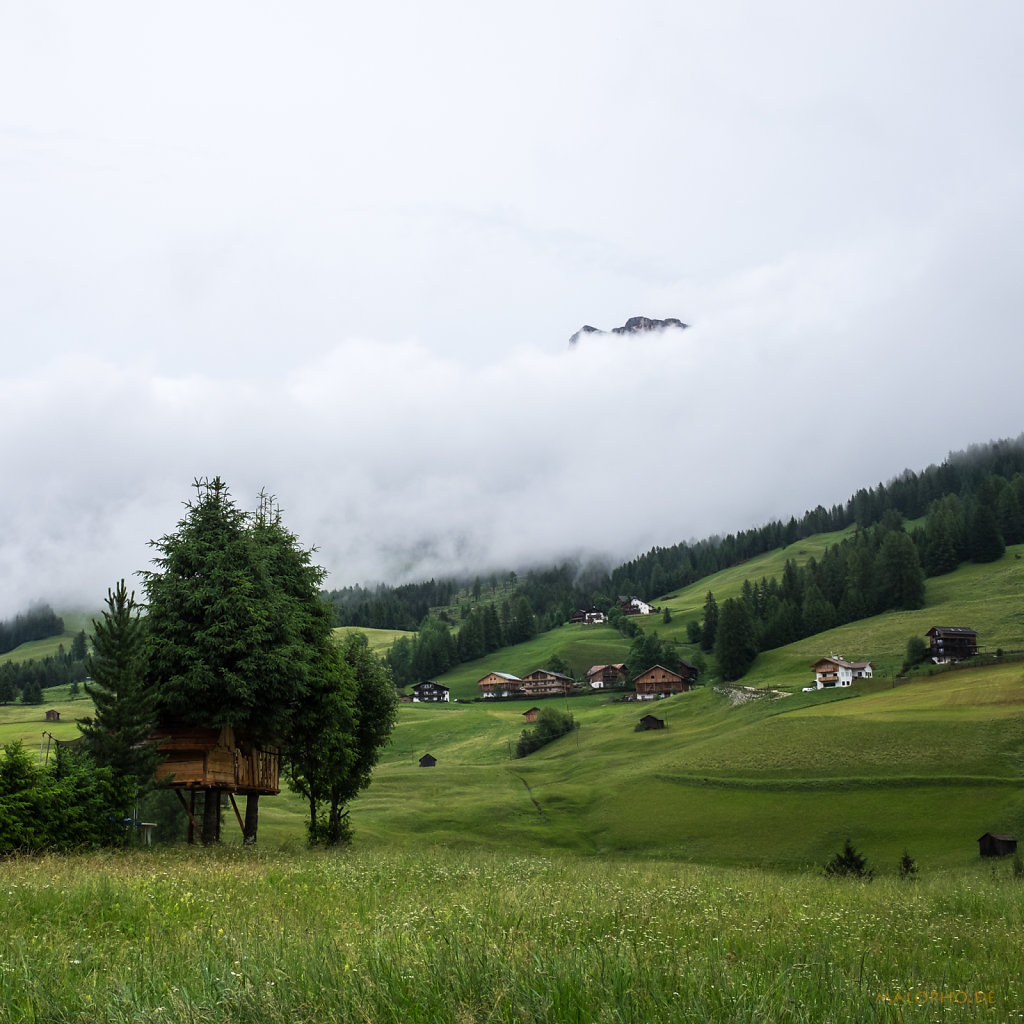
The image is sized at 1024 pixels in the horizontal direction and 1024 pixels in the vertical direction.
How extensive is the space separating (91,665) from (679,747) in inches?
3814

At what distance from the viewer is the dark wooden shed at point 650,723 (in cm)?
14012

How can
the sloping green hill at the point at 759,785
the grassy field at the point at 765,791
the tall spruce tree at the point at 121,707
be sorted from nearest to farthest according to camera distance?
the tall spruce tree at the point at 121,707
the grassy field at the point at 765,791
the sloping green hill at the point at 759,785

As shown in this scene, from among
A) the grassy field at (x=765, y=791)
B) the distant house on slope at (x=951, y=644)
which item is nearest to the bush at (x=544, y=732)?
the grassy field at (x=765, y=791)

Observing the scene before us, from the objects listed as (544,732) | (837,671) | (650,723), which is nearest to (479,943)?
(650,723)

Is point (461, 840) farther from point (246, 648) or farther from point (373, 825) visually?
point (246, 648)

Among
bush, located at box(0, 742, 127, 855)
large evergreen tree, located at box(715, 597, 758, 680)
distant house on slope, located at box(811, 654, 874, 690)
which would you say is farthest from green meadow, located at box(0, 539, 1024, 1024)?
large evergreen tree, located at box(715, 597, 758, 680)

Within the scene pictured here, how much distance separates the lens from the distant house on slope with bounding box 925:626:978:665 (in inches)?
5556

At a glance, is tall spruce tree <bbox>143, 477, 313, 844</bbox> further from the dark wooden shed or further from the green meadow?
the dark wooden shed

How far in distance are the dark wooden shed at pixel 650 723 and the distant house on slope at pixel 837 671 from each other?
27.5m

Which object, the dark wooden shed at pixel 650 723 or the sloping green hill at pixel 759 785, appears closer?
the sloping green hill at pixel 759 785

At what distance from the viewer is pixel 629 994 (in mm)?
5676

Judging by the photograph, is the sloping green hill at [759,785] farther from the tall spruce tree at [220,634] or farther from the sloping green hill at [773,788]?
the tall spruce tree at [220,634]

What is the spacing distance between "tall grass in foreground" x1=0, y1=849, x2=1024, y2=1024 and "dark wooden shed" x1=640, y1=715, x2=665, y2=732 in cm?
12880

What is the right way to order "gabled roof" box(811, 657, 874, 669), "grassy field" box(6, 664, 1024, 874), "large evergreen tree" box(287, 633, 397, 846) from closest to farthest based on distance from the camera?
1. "large evergreen tree" box(287, 633, 397, 846)
2. "grassy field" box(6, 664, 1024, 874)
3. "gabled roof" box(811, 657, 874, 669)
